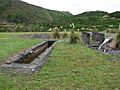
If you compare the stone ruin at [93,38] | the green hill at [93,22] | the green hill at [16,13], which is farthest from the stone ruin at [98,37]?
the green hill at [16,13]

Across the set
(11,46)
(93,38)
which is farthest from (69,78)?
(93,38)

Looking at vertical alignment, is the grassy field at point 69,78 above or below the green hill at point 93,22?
above

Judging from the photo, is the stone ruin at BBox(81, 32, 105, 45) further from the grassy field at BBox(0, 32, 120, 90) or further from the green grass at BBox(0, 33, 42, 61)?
the grassy field at BBox(0, 32, 120, 90)

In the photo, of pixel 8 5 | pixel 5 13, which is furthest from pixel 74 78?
pixel 8 5

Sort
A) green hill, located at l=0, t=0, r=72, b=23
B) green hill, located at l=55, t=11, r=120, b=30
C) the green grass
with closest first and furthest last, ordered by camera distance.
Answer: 1. the green grass
2. green hill, located at l=55, t=11, r=120, b=30
3. green hill, located at l=0, t=0, r=72, b=23

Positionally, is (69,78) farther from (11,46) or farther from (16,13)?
(16,13)

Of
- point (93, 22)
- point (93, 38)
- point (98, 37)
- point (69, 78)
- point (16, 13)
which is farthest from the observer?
point (16, 13)

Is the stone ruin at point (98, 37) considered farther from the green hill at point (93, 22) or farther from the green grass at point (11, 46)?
the green hill at point (93, 22)

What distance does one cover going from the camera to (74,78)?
965cm

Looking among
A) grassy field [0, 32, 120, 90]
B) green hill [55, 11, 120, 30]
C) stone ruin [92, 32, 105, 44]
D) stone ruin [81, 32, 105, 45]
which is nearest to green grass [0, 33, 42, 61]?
grassy field [0, 32, 120, 90]

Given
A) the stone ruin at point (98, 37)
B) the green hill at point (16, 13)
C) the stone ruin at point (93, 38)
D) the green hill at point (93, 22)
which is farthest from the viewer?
the green hill at point (16, 13)

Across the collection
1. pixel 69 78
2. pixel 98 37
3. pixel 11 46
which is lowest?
pixel 98 37

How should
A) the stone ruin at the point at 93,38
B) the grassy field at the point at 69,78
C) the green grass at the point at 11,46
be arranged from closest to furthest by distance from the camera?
the grassy field at the point at 69,78
the green grass at the point at 11,46
the stone ruin at the point at 93,38

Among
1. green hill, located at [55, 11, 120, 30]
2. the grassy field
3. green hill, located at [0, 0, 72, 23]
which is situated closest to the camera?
the grassy field
